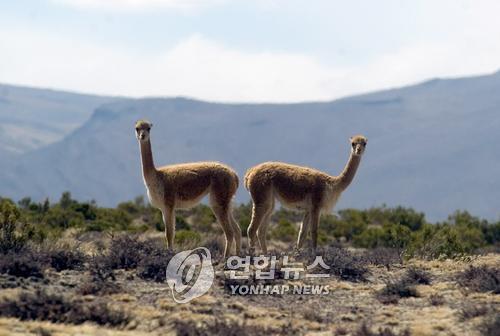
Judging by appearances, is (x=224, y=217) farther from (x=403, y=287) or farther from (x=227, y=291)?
(x=403, y=287)

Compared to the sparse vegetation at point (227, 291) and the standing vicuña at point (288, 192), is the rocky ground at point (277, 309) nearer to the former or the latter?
the sparse vegetation at point (227, 291)

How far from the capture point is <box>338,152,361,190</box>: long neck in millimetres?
18564

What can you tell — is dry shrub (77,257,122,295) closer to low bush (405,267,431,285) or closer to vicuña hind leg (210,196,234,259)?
vicuña hind leg (210,196,234,259)

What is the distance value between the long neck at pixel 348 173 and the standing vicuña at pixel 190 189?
2.13 metres

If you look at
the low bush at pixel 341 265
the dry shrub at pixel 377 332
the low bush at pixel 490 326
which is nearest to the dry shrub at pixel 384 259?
the low bush at pixel 341 265

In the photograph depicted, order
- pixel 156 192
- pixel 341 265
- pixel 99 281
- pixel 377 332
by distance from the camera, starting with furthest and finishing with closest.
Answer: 1. pixel 156 192
2. pixel 341 265
3. pixel 99 281
4. pixel 377 332

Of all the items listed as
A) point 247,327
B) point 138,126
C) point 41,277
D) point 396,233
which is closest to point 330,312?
point 247,327

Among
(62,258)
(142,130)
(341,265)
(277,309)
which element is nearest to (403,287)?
(341,265)

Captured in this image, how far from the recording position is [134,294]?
1412cm

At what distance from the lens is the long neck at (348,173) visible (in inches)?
731

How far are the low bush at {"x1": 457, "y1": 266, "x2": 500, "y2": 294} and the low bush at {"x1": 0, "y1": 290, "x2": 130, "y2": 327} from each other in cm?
544

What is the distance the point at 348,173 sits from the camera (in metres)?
18.8

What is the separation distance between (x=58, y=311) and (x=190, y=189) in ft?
16.5

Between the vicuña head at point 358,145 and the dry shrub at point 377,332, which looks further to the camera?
the vicuña head at point 358,145
